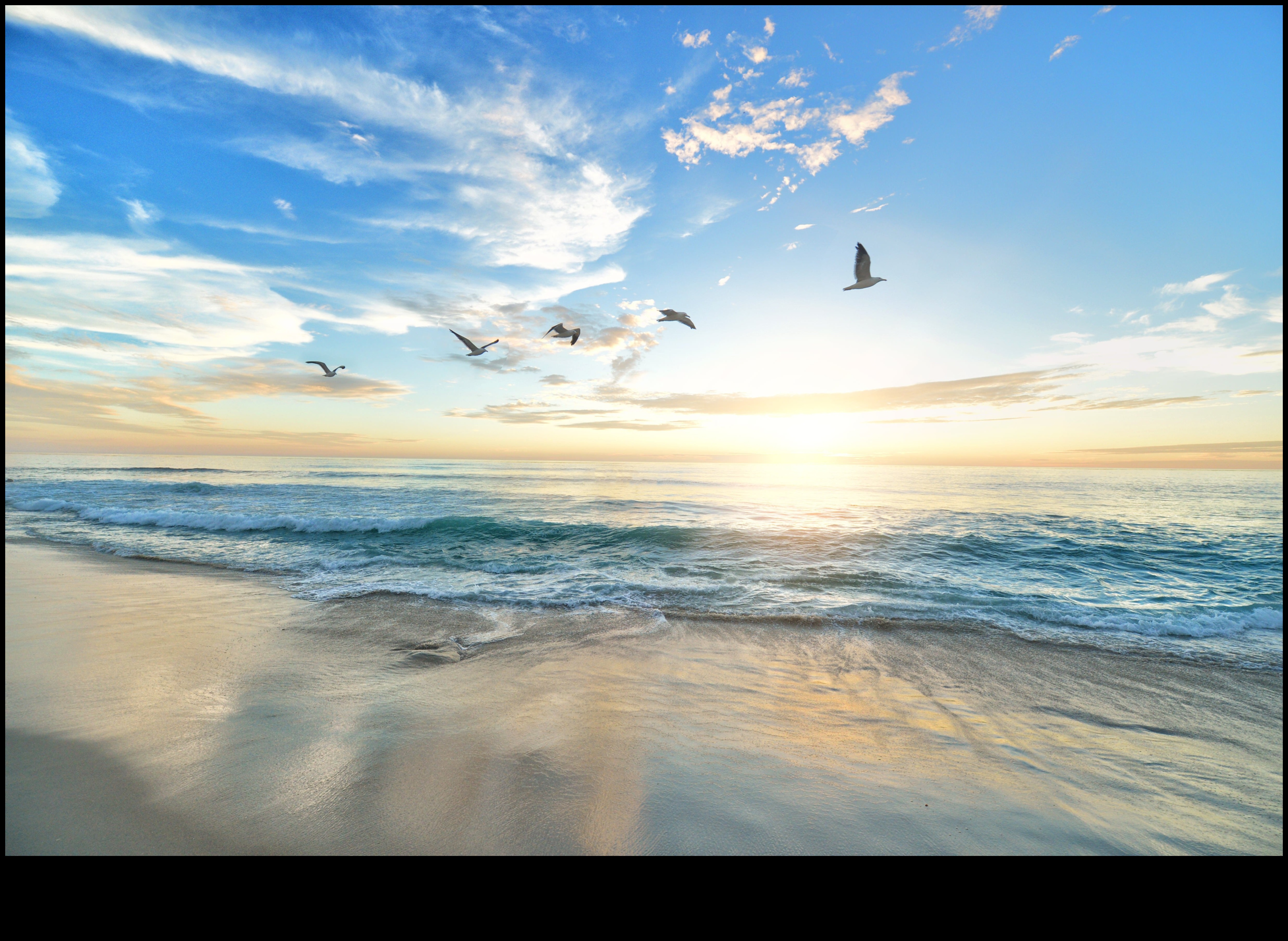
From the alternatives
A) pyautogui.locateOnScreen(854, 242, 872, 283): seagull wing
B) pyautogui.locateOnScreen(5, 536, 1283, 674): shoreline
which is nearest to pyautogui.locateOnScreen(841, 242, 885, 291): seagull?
pyautogui.locateOnScreen(854, 242, 872, 283): seagull wing

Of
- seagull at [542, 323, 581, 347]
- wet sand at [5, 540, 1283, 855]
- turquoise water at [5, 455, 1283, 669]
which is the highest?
seagull at [542, 323, 581, 347]

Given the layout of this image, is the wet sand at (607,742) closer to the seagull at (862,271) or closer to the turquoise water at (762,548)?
the turquoise water at (762,548)

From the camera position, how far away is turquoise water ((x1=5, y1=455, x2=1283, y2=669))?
9195 millimetres

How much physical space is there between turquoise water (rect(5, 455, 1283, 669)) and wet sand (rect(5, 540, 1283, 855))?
6.15 ft

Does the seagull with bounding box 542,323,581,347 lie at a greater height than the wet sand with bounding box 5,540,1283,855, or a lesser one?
greater

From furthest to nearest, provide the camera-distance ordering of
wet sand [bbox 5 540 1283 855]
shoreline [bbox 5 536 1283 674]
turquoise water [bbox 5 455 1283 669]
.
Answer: turquoise water [bbox 5 455 1283 669], shoreline [bbox 5 536 1283 674], wet sand [bbox 5 540 1283 855]

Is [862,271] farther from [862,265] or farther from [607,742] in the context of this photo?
[607,742]

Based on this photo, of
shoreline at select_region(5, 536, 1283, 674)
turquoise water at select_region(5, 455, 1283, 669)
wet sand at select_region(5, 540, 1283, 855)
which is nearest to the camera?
wet sand at select_region(5, 540, 1283, 855)

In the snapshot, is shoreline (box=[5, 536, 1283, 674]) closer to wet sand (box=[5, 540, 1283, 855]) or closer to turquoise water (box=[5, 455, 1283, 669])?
turquoise water (box=[5, 455, 1283, 669])

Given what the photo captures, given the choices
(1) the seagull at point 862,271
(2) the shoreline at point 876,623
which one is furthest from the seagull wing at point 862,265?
(2) the shoreline at point 876,623

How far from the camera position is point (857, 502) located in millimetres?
27031

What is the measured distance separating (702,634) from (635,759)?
3.66 m

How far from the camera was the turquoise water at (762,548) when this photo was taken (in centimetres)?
920
